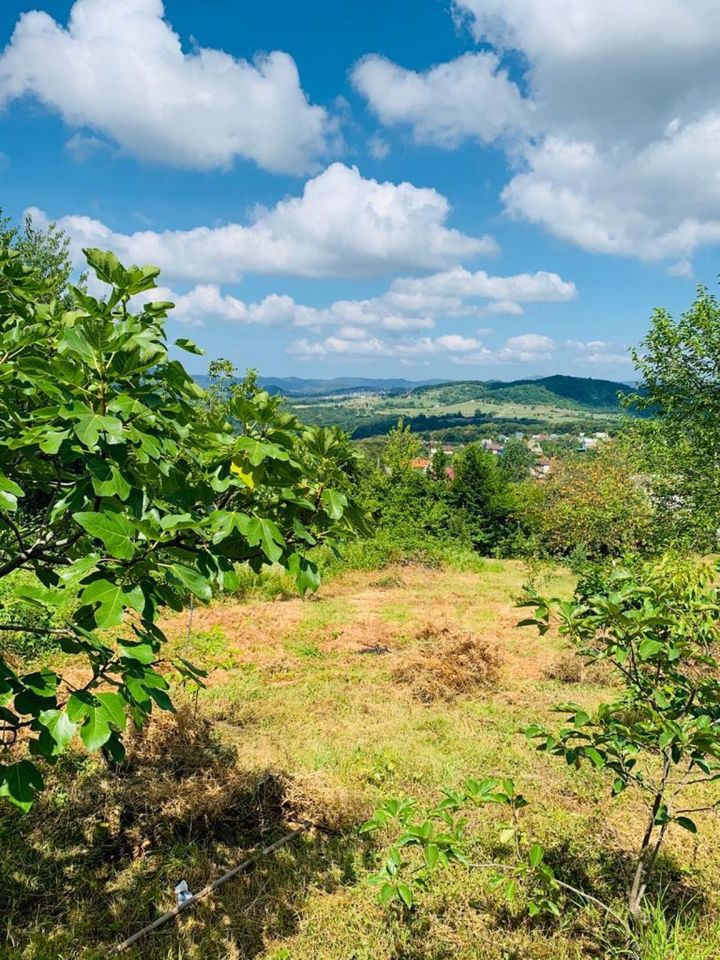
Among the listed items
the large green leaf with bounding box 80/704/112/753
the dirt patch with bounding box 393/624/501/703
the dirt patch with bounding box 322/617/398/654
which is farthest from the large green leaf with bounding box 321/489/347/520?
the dirt patch with bounding box 322/617/398/654

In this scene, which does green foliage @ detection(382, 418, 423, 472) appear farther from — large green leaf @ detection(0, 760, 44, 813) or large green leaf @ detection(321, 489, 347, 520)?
large green leaf @ detection(0, 760, 44, 813)

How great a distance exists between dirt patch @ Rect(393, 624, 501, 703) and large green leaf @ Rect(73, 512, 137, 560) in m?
6.54

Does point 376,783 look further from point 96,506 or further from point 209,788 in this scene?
point 96,506

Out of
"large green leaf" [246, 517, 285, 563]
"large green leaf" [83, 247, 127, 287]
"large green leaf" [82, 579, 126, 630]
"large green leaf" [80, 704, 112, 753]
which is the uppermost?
"large green leaf" [83, 247, 127, 287]

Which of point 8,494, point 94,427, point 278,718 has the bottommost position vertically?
point 278,718

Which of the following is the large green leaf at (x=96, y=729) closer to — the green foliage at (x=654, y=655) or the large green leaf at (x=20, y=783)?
the large green leaf at (x=20, y=783)

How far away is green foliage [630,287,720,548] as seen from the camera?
40.6 feet

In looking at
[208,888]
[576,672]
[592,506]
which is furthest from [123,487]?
[592,506]

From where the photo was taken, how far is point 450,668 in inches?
306

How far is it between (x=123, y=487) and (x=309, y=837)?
3.93 metres

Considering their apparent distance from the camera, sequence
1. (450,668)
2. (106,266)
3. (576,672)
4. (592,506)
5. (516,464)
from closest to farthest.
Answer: (106,266), (450,668), (576,672), (592,506), (516,464)

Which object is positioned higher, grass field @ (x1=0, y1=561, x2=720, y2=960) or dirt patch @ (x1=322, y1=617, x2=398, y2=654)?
grass field @ (x1=0, y1=561, x2=720, y2=960)

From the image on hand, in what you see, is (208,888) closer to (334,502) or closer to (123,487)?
(334,502)

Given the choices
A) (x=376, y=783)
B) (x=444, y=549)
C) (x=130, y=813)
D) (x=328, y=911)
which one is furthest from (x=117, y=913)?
(x=444, y=549)
